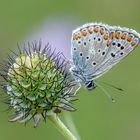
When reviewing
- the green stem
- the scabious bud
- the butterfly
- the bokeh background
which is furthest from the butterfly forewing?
the bokeh background

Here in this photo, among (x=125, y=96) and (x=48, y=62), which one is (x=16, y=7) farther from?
(x=48, y=62)

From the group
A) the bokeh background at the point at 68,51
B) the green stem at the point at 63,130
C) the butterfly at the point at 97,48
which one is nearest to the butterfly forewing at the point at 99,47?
the butterfly at the point at 97,48

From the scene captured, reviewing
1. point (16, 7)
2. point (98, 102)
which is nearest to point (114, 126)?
point (98, 102)

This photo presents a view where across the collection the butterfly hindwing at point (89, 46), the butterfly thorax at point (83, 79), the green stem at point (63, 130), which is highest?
the butterfly hindwing at point (89, 46)

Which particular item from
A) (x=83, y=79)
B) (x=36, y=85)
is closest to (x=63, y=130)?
(x=36, y=85)

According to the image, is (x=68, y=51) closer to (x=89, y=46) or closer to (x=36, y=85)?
(x=89, y=46)

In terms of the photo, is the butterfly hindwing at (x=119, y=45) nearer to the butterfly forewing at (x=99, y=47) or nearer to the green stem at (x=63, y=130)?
the butterfly forewing at (x=99, y=47)

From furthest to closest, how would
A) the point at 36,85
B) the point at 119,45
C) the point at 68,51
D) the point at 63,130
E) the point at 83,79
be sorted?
the point at 68,51 → the point at 83,79 → the point at 119,45 → the point at 36,85 → the point at 63,130

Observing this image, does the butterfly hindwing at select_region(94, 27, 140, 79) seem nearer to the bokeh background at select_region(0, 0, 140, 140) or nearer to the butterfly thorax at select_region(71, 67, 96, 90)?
the butterfly thorax at select_region(71, 67, 96, 90)
